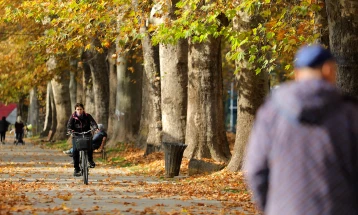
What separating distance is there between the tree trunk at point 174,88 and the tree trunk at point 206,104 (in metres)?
1.89

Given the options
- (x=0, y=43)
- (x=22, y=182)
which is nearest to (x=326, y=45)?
(x=22, y=182)

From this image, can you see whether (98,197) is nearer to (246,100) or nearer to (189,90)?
(246,100)

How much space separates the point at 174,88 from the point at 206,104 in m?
2.69

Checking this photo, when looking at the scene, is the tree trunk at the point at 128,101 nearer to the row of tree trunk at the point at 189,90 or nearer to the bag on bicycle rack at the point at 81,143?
the row of tree trunk at the point at 189,90

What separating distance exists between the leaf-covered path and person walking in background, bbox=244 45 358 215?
793 centimetres

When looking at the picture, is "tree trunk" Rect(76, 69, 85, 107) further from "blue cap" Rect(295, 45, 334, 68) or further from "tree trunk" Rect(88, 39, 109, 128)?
"blue cap" Rect(295, 45, 334, 68)

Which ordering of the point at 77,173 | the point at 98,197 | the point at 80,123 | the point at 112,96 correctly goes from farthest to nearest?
the point at 112,96
the point at 77,173
the point at 80,123
the point at 98,197

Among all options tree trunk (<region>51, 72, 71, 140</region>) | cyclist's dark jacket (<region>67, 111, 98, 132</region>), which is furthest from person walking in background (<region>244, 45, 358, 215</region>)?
tree trunk (<region>51, 72, 71, 140</region>)

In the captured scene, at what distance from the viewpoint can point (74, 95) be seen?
5634cm

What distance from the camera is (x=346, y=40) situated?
15125 mm

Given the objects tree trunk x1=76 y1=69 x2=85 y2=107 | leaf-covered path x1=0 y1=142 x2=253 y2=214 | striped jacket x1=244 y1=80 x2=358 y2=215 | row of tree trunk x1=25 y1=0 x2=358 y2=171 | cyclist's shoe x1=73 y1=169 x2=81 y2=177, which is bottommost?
leaf-covered path x1=0 y1=142 x2=253 y2=214

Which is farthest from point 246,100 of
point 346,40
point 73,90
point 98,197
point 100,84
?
point 73,90

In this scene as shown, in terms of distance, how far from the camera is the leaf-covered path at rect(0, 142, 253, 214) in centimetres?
1428

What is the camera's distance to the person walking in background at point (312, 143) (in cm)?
575
